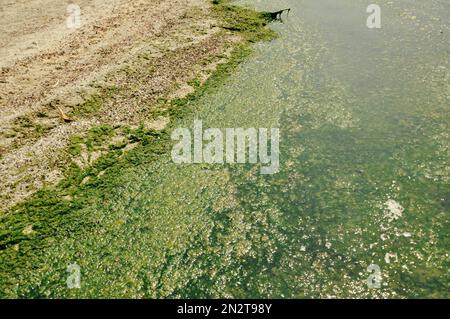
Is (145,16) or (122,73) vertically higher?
(145,16)

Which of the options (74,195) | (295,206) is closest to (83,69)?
(74,195)

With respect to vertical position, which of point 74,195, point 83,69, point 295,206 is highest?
point 83,69

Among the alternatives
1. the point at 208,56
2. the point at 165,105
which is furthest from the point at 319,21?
the point at 165,105

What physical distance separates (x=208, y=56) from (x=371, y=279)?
3.15 m

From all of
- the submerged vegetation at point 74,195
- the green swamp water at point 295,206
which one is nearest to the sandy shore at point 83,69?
the submerged vegetation at point 74,195

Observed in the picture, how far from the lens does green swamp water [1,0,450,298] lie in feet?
8.18

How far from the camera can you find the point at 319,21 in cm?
549

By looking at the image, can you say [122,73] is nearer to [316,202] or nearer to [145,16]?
[145,16]

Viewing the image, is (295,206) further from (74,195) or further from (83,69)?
(83,69)

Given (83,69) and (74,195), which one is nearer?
(74,195)

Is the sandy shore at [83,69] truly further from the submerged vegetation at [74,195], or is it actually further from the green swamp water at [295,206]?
the green swamp water at [295,206]

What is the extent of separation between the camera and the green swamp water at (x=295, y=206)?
2.49 metres

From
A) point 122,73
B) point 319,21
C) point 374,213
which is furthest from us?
point 319,21

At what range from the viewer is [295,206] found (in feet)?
9.70
